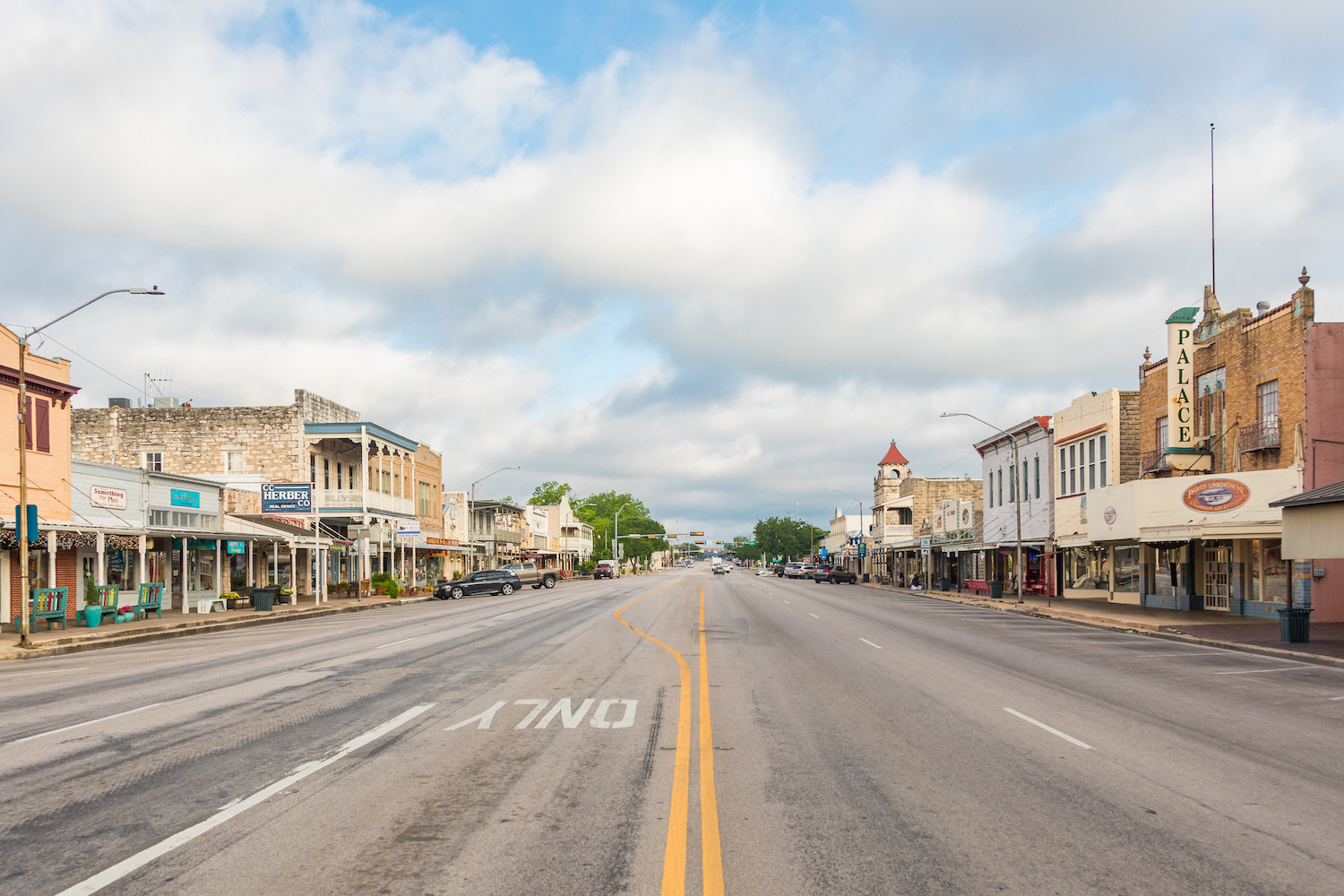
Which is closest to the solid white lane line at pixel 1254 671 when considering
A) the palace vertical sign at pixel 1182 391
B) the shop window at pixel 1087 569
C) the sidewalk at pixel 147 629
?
the palace vertical sign at pixel 1182 391

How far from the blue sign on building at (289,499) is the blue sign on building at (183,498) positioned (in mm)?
4937

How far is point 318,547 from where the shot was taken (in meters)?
44.3

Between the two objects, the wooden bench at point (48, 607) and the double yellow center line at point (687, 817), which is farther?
the wooden bench at point (48, 607)

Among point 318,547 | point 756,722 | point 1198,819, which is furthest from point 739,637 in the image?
point 318,547

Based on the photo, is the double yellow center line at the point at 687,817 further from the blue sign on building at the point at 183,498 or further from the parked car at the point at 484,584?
the parked car at the point at 484,584

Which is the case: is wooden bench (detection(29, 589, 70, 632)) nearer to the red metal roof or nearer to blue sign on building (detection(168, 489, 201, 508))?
blue sign on building (detection(168, 489, 201, 508))

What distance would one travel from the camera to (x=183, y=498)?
3647 centimetres

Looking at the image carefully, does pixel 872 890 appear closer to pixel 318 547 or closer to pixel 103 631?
pixel 103 631

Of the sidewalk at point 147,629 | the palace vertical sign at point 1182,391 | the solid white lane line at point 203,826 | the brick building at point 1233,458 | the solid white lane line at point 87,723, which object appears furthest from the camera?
the palace vertical sign at point 1182,391

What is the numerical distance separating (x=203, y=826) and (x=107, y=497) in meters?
29.3

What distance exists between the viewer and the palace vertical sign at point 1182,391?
3391 cm

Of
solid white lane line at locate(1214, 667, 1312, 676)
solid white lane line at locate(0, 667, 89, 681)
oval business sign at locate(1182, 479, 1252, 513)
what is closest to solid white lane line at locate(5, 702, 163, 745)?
solid white lane line at locate(0, 667, 89, 681)

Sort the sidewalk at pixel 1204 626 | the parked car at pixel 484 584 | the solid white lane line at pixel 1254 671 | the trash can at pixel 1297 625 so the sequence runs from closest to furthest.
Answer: the solid white lane line at pixel 1254 671, the sidewalk at pixel 1204 626, the trash can at pixel 1297 625, the parked car at pixel 484 584

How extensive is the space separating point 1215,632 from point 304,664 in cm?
2171
